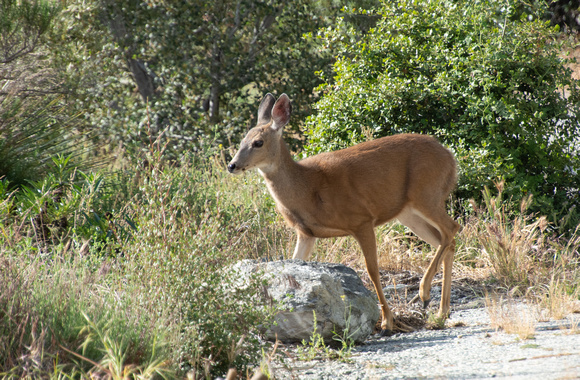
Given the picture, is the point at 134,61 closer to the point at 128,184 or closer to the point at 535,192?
the point at 128,184

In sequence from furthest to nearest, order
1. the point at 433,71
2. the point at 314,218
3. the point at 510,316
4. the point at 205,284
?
the point at 433,71 → the point at 314,218 → the point at 510,316 → the point at 205,284

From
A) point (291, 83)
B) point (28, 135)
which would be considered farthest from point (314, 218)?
point (291, 83)

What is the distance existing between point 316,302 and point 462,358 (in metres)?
1.22

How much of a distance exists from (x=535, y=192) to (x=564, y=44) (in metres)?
1.84

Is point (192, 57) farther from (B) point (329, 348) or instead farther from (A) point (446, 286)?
(B) point (329, 348)

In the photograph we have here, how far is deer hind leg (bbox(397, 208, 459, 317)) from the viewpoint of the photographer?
5777mm

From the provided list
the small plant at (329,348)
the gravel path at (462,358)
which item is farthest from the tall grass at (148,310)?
the gravel path at (462,358)

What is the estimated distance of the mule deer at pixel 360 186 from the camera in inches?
221

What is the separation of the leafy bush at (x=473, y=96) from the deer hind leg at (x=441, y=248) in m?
1.35

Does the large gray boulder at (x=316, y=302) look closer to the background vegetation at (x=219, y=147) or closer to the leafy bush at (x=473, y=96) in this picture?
the background vegetation at (x=219, y=147)

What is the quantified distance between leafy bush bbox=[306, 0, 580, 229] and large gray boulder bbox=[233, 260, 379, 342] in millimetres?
2854

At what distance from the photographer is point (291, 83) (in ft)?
36.1

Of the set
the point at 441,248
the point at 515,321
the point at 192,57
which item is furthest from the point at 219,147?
the point at 515,321

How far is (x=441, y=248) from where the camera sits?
6.00m
